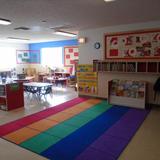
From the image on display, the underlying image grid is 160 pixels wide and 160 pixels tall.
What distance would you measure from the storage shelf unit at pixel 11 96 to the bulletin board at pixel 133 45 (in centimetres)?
327

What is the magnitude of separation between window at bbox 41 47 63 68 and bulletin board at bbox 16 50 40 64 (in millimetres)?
545

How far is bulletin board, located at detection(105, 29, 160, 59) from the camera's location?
5227 millimetres

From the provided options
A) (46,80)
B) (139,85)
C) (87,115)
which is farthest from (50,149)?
(46,80)

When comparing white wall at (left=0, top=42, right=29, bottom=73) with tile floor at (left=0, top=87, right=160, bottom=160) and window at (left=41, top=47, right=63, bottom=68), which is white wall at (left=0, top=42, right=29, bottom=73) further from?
tile floor at (left=0, top=87, right=160, bottom=160)

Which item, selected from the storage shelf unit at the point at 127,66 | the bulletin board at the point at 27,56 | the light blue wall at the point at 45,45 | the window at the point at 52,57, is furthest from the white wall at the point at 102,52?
the bulletin board at the point at 27,56

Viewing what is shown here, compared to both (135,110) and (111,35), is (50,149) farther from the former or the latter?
(111,35)

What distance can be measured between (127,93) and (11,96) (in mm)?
3734

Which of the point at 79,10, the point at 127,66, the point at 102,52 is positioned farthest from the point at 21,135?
the point at 102,52

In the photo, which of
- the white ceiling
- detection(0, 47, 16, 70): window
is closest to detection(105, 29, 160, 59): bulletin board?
the white ceiling

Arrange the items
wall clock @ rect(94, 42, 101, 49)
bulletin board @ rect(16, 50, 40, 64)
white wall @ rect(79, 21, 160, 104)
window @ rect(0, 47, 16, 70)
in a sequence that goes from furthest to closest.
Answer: bulletin board @ rect(16, 50, 40, 64) < window @ rect(0, 47, 16, 70) < wall clock @ rect(94, 42, 101, 49) < white wall @ rect(79, 21, 160, 104)

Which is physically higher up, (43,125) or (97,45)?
(97,45)

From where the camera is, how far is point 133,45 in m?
5.55

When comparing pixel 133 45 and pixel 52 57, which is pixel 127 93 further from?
pixel 52 57

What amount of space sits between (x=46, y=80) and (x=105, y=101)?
4.97 metres
